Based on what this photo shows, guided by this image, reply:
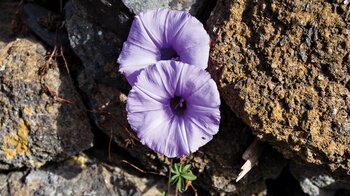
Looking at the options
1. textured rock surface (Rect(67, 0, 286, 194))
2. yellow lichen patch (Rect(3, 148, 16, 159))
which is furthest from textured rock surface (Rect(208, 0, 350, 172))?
yellow lichen patch (Rect(3, 148, 16, 159))

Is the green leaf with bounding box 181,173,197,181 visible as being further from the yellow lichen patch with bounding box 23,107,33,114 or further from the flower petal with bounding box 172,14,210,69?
the yellow lichen patch with bounding box 23,107,33,114

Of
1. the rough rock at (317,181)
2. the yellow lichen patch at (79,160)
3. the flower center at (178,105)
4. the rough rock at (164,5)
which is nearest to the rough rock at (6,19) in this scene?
the yellow lichen patch at (79,160)

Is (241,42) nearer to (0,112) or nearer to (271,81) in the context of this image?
(271,81)

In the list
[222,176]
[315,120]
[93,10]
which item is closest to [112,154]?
[222,176]

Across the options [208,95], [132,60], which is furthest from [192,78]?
[132,60]

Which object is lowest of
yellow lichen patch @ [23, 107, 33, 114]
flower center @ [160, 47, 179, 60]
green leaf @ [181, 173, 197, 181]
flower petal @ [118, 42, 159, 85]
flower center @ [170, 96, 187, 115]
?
yellow lichen patch @ [23, 107, 33, 114]
